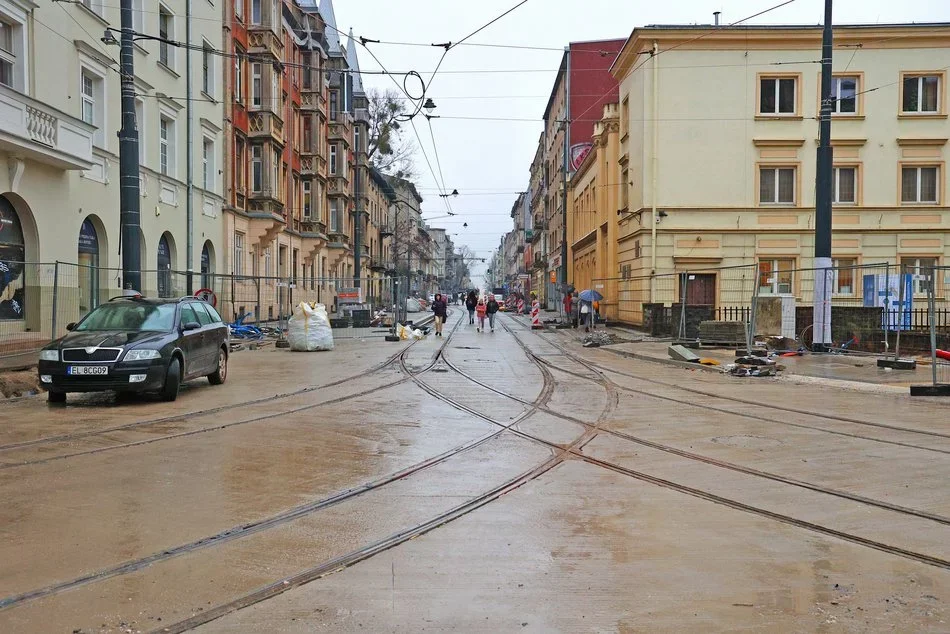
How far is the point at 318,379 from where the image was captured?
14680mm

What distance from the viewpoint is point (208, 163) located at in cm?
2998

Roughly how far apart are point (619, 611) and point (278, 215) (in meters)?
33.2

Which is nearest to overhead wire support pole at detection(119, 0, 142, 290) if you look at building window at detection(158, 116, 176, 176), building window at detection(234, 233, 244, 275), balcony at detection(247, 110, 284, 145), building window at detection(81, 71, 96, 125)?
building window at detection(81, 71, 96, 125)

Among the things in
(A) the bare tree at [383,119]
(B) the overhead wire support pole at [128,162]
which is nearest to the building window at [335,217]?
(A) the bare tree at [383,119]

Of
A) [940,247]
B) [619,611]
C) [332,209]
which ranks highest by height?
[332,209]

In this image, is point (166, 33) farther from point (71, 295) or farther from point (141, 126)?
point (71, 295)

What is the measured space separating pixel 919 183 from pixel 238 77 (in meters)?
27.2

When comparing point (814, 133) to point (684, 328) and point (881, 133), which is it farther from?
point (684, 328)

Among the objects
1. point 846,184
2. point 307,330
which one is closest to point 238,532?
point 307,330

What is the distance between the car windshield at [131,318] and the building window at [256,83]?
24599 millimetres

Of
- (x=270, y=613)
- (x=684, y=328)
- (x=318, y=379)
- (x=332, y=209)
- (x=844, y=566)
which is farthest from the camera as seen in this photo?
(x=332, y=209)

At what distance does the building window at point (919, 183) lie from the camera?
99.8ft

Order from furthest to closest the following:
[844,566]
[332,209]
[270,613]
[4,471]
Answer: [332,209] → [4,471] → [844,566] → [270,613]

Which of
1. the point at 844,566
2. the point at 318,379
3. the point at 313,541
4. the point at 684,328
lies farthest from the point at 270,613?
the point at 684,328
